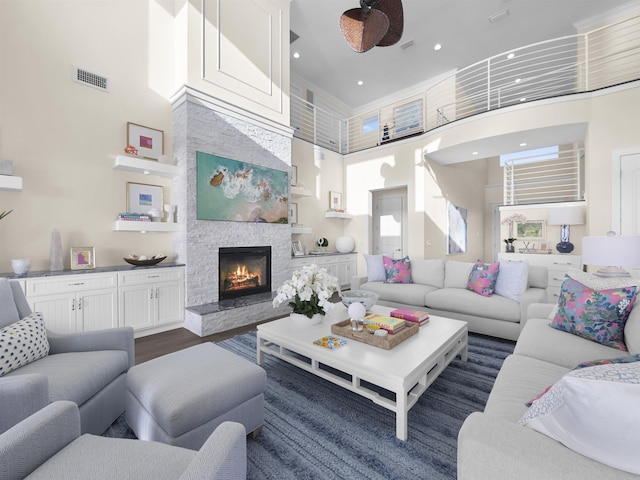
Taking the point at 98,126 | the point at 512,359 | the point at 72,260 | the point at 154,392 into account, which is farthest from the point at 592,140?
the point at 72,260

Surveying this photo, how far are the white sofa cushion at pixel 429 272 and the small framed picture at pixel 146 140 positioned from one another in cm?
398

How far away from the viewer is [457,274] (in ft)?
12.8

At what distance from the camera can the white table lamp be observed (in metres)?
2.55

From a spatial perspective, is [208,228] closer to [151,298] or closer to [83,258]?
[151,298]

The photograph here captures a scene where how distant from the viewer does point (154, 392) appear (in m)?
1.39

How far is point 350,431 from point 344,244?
501 cm

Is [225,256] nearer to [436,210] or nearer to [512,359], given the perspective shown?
[512,359]

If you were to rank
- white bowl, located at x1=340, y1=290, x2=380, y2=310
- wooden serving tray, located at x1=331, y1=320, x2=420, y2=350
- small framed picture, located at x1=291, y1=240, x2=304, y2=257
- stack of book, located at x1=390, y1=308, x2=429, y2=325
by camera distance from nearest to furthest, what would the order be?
wooden serving tray, located at x1=331, y1=320, x2=420, y2=350 < stack of book, located at x1=390, y1=308, x2=429, y2=325 < white bowl, located at x1=340, y1=290, x2=380, y2=310 < small framed picture, located at x1=291, y1=240, x2=304, y2=257

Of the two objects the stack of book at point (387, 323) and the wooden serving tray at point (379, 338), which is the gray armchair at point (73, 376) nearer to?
the wooden serving tray at point (379, 338)

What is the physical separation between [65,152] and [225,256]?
2.16 metres

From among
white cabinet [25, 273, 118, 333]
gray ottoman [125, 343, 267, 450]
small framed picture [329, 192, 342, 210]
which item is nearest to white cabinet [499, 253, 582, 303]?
small framed picture [329, 192, 342, 210]

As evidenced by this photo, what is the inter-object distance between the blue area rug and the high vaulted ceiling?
5909 millimetres

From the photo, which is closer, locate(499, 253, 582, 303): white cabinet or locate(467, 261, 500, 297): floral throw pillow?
locate(467, 261, 500, 297): floral throw pillow

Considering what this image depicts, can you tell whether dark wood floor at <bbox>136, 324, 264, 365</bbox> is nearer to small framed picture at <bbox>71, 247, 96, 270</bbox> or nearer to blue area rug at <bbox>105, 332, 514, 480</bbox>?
small framed picture at <bbox>71, 247, 96, 270</bbox>
